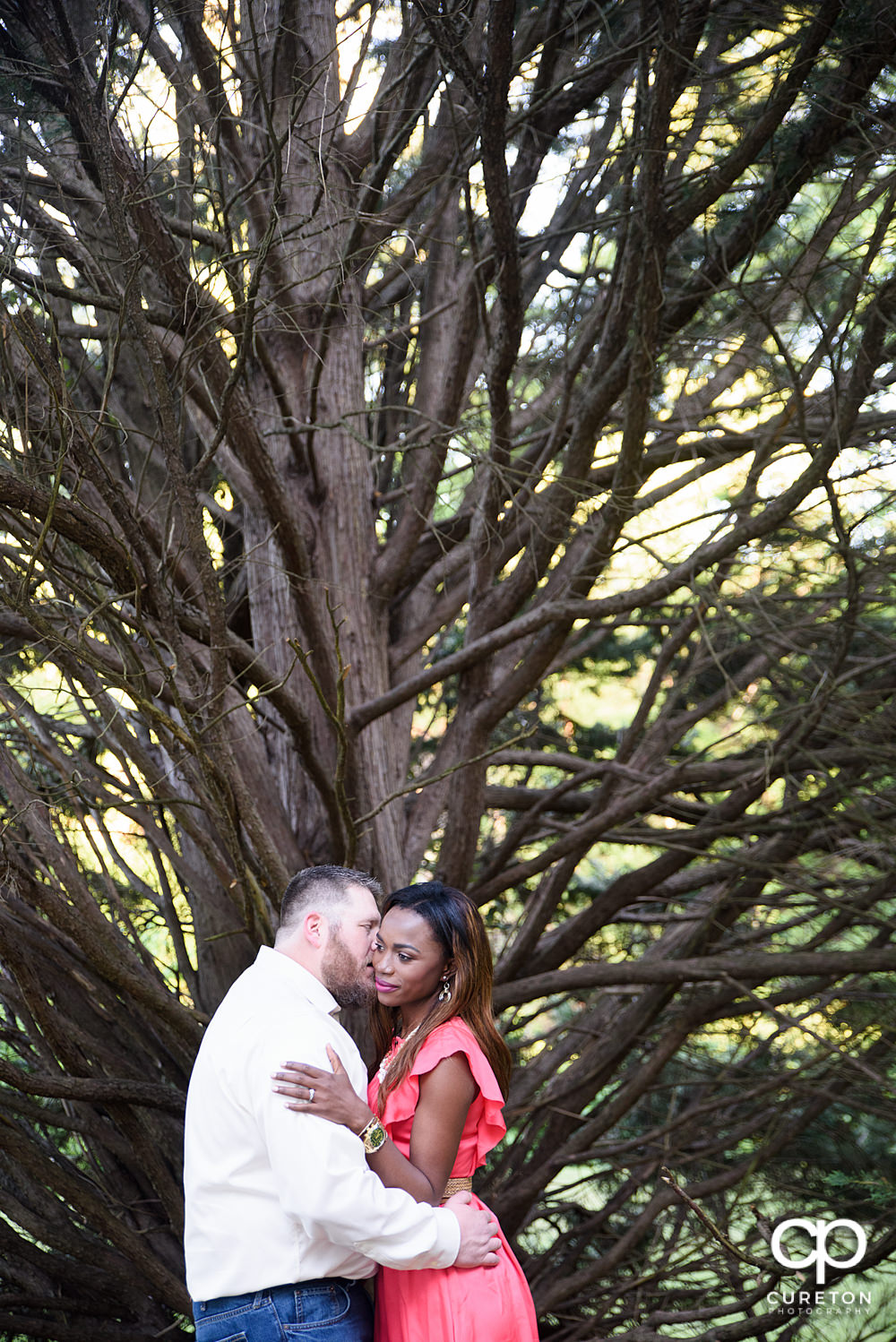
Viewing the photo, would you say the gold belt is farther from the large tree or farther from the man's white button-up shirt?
the large tree

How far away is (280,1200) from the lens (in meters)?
1.94

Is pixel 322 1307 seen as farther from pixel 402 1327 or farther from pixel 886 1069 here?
pixel 886 1069

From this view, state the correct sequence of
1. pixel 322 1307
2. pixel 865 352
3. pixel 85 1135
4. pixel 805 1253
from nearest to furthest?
1. pixel 322 1307
2. pixel 865 352
3. pixel 85 1135
4. pixel 805 1253

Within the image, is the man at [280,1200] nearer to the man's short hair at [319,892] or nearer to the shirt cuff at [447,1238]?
the shirt cuff at [447,1238]

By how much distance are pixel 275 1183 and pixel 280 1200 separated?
1.3 inches

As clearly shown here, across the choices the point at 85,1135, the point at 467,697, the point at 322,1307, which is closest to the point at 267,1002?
the point at 322,1307

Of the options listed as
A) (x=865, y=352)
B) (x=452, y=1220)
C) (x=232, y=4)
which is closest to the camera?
(x=452, y=1220)

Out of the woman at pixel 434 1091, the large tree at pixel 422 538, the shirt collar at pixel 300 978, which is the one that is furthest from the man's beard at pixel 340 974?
the large tree at pixel 422 538

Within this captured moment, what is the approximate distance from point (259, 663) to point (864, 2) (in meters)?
2.52

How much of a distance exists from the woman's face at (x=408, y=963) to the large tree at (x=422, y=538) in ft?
1.90

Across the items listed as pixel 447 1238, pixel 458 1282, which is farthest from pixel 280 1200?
pixel 458 1282

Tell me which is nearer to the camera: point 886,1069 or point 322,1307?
point 322,1307

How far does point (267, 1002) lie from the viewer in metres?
2.08

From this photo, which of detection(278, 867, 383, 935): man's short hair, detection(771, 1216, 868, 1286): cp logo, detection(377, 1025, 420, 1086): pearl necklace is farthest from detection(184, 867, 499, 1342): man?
detection(771, 1216, 868, 1286): cp logo
